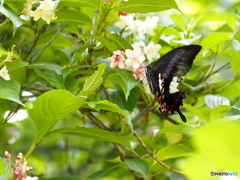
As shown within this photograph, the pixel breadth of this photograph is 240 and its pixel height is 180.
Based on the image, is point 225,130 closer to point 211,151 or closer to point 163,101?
point 211,151

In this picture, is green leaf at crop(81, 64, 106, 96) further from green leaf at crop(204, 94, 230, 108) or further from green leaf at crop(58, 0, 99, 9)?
green leaf at crop(204, 94, 230, 108)

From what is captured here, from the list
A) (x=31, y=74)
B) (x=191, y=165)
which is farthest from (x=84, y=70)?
(x=191, y=165)

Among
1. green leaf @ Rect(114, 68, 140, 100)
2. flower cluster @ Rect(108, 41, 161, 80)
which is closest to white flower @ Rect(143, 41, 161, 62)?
flower cluster @ Rect(108, 41, 161, 80)

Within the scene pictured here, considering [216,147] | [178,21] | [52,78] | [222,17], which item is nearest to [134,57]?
[52,78]

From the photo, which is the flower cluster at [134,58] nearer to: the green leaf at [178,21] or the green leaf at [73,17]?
the green leaf at [73,17]

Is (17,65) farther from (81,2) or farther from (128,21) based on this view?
(128,21)

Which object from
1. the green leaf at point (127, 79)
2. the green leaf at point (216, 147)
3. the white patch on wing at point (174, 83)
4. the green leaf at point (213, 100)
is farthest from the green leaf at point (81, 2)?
the green leaf at point (216, 147)
